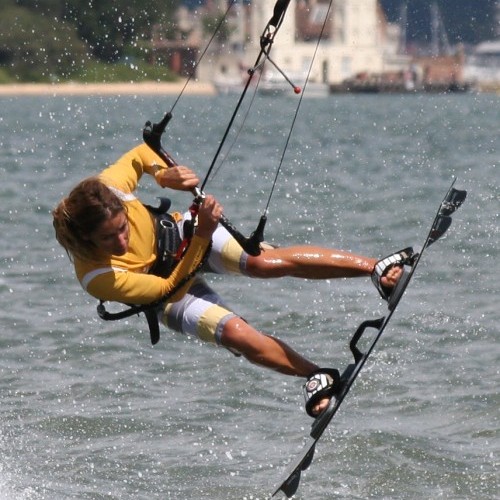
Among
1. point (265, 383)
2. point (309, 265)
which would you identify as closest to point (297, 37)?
point (265, 383)

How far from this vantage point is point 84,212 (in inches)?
225

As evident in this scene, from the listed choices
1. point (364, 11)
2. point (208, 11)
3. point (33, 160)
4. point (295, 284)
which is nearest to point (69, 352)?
point (295, 284)

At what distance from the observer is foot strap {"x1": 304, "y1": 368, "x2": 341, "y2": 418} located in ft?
19.4

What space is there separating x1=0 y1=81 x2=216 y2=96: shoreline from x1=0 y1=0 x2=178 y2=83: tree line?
7296mm

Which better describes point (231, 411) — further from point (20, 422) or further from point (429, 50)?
point (429, 50)

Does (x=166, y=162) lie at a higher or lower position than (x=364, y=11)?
higher

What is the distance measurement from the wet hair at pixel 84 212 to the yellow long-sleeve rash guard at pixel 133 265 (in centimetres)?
12

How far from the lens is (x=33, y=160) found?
25.4 metres

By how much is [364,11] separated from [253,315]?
38.3 m

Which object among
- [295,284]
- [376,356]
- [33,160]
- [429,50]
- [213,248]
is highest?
[213,248]

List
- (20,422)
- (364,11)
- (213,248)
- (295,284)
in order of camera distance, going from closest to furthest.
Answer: (213,248)
(20,422)
(295,284)
(364,11)

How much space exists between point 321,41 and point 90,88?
15.6 m

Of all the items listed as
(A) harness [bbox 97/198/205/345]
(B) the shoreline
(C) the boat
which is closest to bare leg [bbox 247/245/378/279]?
(A) harness [bbox 97/198/205/345]

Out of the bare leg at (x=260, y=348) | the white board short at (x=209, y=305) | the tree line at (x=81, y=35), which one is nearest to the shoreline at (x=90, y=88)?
the tree line at (x=81, y=35)
